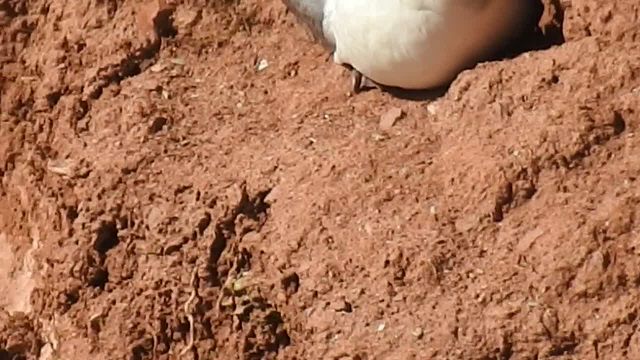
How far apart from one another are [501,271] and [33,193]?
5.56 feet

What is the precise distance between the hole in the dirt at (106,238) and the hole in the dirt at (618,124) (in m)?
1.44

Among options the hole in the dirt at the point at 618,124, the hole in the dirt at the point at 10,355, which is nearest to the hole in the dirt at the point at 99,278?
the hole in the dirt at the point at 10,355

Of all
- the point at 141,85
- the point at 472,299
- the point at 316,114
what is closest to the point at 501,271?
the point at 472,299

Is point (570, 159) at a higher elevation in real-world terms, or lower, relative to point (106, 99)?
higher

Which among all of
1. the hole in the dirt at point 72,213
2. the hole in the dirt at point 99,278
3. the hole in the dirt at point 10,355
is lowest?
the hole in the dirt at point 10,355

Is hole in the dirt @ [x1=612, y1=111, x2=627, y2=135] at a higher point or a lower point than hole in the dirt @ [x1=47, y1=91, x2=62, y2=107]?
higher

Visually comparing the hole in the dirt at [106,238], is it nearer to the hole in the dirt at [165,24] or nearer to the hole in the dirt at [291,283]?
the hole in the dirt at [291,283]

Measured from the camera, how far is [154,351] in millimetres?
3746

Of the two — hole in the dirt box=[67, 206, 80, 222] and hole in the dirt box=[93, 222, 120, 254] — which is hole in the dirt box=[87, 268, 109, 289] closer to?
hole in the dirt box=[93, 222, 120, 254]

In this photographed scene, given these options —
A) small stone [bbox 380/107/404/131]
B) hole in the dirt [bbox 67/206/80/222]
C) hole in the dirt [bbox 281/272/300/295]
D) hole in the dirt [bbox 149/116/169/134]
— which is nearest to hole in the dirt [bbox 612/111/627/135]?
A: small stone [bbox 380/107/404/131]

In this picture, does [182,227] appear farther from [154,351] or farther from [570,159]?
[570,159]

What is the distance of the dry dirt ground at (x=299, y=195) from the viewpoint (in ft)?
10.7

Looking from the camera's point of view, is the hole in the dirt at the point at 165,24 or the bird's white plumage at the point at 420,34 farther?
the hole in the dirt at the point at 165,24

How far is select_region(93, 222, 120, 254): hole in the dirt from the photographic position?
3.93 metres
